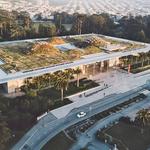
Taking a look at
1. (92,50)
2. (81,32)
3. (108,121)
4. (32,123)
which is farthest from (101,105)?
(81,32)

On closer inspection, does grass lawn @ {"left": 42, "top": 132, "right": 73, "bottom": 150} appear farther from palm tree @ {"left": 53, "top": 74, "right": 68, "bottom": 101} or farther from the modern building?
the modern building

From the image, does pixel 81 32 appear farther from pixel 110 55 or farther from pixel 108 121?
pixel 108 121

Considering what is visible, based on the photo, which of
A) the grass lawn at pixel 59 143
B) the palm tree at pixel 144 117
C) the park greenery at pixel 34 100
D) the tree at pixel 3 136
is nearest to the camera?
the tree at pixel 3 136

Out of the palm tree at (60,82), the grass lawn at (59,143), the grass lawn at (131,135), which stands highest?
the palm tree at (60,82)

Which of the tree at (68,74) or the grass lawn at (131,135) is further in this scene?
the tree at (68,74)

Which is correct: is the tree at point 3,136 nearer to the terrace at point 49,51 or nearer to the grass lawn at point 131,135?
the grass lawn at point 131,135

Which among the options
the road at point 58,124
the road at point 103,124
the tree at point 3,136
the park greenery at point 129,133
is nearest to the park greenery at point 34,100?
the tree at point 3,136

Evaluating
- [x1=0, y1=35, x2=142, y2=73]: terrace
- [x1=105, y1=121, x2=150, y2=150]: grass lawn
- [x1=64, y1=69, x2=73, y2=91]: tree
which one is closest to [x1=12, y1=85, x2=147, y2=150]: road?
[x1=105, y1=121, x2=150, y2=150]: grass lawn

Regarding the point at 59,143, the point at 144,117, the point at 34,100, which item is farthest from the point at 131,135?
the point at 34,100
